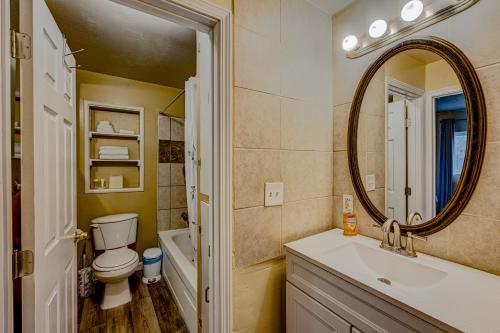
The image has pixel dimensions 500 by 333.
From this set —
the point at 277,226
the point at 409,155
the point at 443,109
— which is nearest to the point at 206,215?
the point at 277,226

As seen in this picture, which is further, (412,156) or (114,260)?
(114,260)

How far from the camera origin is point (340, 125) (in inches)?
55.9

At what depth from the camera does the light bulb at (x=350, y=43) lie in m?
1.30

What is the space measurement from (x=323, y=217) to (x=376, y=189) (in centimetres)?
36

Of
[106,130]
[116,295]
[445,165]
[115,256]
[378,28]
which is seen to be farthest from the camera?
[106,130]

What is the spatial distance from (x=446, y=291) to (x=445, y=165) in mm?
542

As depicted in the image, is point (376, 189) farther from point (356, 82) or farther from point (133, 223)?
point (133, 223)

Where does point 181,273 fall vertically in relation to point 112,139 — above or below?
below

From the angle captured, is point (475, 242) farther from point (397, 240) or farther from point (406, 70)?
point (406, 70)

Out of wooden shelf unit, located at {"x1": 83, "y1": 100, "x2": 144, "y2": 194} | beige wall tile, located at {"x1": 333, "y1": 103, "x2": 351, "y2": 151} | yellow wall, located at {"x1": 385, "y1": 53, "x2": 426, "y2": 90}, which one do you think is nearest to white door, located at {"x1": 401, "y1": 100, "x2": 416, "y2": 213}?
yellow wall, located at {"x1": 385, "y1": 53, "x2": 426, "y2": 90}

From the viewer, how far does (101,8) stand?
1.49 metres

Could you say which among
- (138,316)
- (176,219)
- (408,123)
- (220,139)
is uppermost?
(408,123)

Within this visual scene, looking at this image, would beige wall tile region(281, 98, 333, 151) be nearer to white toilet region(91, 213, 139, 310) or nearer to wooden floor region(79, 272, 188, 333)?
wooden floor region(79, 272, 188, 333)

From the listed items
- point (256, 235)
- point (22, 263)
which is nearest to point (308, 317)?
point (256, 235)
